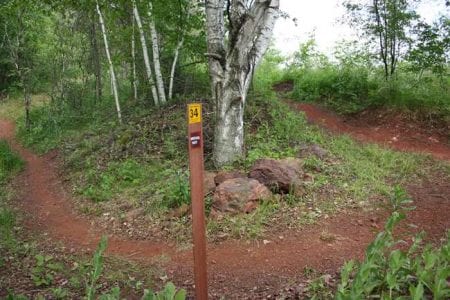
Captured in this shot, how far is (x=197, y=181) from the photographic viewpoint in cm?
286

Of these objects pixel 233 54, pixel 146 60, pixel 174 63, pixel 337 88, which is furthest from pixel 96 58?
pixel 233 54

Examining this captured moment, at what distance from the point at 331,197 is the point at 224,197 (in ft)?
4.98

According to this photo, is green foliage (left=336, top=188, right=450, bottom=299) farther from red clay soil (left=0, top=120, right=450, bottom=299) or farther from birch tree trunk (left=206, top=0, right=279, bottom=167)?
birch tree trunk (left=206, top=0, right=279, bottom=167)

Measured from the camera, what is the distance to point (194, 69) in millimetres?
11367

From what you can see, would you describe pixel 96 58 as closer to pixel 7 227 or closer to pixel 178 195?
pixel 7 227

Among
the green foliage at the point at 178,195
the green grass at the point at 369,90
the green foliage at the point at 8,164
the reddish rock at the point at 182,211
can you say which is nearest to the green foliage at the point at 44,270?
the reddish rock at the point at 182,211

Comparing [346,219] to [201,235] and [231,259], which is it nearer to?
[231,259]

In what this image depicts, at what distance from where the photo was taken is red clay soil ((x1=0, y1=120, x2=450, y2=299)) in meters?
4.07

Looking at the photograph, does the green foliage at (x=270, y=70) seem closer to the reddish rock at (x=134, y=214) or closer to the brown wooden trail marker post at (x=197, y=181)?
the reddish rock at (x=134, y=214)

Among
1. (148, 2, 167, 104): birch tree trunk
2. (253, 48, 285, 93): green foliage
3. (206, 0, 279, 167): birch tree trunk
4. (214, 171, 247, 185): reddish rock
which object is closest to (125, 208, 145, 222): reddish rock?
(214, 171, 247, 185): reddish rock

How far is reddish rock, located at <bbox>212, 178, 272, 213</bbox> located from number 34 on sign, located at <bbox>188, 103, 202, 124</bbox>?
8.07 feet

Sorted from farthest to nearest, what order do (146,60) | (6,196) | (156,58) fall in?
(146,60), (156,58), (6,196)

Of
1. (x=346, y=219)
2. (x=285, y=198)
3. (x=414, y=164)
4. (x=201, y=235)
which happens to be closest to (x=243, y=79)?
(x=285, y=198)

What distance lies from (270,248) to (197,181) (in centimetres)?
207
